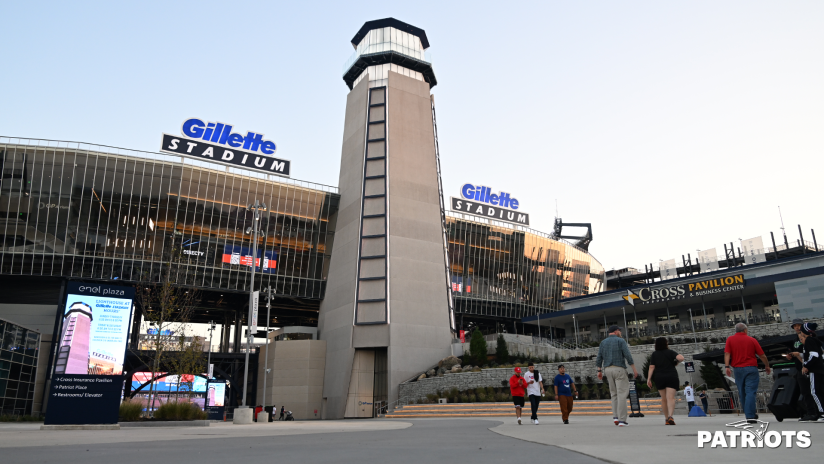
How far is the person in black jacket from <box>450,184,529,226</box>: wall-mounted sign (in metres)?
53.8

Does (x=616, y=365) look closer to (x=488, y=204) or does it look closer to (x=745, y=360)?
(x=745, y=360)

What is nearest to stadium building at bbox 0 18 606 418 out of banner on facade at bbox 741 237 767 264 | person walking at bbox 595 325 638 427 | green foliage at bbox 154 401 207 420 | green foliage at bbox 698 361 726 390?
green foliage at bbox 154 401 207 420

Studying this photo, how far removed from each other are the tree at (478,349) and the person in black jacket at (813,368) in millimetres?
36169

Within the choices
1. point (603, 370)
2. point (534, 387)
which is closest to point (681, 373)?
point (534, 387)

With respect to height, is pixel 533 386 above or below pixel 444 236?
below

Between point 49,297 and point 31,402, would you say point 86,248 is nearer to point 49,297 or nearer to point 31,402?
point 49,297

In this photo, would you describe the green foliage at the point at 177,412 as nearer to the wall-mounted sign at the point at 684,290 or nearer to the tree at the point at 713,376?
the tree at the point at 713,376

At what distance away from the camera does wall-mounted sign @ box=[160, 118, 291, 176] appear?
51781mm

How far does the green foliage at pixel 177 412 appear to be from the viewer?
2430 cm

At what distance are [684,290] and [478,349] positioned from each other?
76.9 ft

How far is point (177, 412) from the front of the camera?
24.5m

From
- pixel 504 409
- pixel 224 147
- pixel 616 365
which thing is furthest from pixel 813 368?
pixel 224 147

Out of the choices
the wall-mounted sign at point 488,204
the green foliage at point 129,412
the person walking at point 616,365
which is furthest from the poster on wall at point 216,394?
the person walking at point 616,365

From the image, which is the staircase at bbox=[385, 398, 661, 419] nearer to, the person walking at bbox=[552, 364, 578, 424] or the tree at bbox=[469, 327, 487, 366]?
the person walking at bbox=[552, 364, 578, 424]
